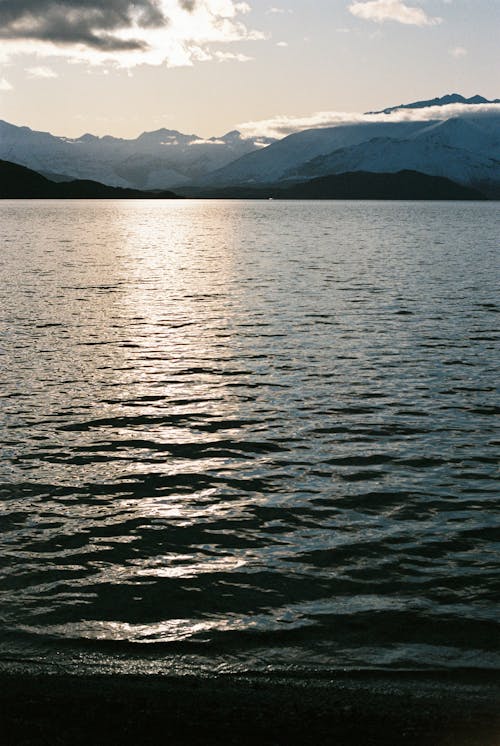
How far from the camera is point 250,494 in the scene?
1828cm

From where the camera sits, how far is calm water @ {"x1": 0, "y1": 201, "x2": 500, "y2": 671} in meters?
12.0

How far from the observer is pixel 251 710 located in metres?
9.66

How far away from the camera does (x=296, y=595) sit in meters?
13.3

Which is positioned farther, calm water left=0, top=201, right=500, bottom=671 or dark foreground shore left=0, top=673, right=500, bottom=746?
calm water left=0, top=201, right=500, bottom=671

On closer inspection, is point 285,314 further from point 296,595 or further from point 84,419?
point 296,595

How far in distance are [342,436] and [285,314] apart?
85.0ft

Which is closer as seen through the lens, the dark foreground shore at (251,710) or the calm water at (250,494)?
the dark foreground shore at (251,710)

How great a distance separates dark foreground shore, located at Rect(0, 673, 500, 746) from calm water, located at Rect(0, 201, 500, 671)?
1.77 ft

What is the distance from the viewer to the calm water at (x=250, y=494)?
1202 cm

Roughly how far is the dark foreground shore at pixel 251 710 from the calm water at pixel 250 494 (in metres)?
0.54

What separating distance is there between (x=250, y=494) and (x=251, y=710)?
8.71 meters

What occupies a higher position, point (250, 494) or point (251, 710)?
point (250, 494)

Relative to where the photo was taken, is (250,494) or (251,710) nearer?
(251,710)

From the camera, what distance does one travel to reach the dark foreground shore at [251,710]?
905 centimetres
